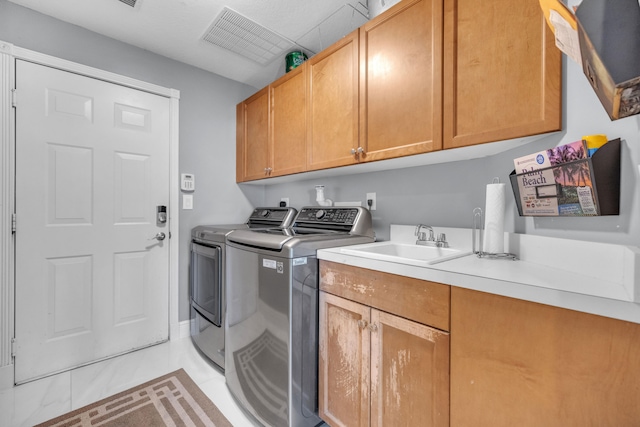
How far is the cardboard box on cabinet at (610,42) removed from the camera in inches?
19.4

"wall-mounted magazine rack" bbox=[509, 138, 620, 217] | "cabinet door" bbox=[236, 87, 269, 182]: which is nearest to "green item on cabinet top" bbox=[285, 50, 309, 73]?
"cabinet door" bbox=[236, 87, 269, 182]

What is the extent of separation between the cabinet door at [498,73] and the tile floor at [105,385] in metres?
1.88

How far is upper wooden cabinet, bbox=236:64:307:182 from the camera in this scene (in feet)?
6.30

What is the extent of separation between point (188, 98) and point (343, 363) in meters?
2.48

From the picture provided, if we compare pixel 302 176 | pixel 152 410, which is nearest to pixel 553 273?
pixel 302 176

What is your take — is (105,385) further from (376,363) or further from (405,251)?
(405,251)

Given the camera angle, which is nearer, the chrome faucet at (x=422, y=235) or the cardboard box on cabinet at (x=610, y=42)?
the cardboard box on cabinet at (x=610, y=42)

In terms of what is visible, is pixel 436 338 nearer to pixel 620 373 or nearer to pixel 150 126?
pixel 620 373

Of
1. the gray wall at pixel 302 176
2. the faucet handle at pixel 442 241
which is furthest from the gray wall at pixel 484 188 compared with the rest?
the faucet handle at pixel 442 241

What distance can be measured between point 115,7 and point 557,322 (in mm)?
2739

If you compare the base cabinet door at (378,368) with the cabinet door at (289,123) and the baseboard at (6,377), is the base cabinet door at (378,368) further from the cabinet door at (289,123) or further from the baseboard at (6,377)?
the baseboard at (6,377)

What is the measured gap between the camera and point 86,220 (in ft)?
6.40

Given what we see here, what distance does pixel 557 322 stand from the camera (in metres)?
0.69

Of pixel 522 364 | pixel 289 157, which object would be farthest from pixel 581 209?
pixel 289 157
